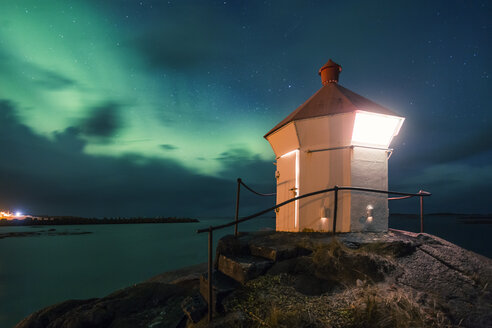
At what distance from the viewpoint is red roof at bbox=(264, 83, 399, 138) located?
25.3ft

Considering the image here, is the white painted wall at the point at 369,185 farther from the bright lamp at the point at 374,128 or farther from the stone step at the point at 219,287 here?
the stone step at the point at 219,287

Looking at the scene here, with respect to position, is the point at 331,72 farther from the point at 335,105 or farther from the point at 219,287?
the point at 219,287

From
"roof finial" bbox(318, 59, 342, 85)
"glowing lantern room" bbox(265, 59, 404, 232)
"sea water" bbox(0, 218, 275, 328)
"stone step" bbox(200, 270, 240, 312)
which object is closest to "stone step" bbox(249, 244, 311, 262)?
"stone step" bbox(200, 270, 240, 312)

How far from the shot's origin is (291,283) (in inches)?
163

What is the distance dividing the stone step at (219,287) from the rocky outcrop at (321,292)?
18mm

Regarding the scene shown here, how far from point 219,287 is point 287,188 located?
17.2ft

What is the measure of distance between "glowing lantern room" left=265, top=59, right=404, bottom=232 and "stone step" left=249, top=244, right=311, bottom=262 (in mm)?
2670

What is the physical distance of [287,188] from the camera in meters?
8.76

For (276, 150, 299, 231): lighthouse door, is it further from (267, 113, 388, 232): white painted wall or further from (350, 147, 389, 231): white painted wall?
(350, 147, 389, 231): white painted wall

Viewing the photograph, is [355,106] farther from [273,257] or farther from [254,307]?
[254,307]

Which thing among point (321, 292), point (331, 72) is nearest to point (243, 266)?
point (321, 292)

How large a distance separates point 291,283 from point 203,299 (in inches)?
62.8

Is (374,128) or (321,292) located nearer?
(321,292)

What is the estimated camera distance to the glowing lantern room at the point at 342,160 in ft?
24.0
